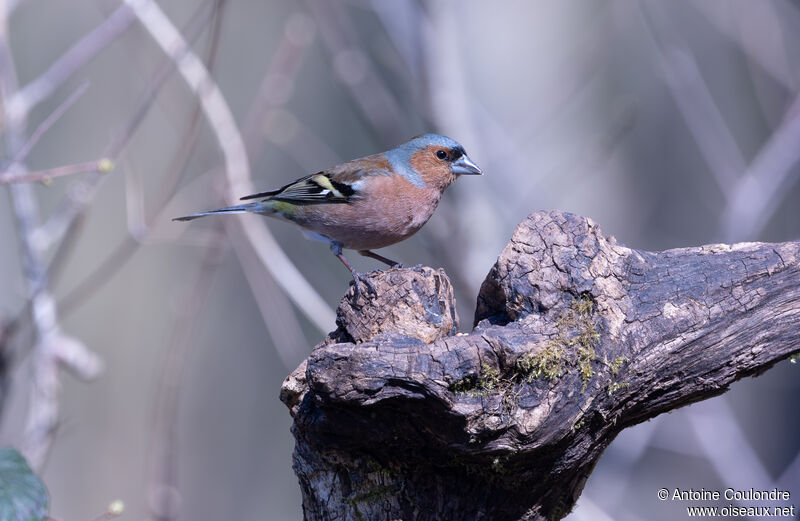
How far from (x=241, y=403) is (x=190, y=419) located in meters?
0.47

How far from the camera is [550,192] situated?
19.1ft

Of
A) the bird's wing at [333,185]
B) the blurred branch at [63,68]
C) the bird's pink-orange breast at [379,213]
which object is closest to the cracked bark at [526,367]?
the bird's pink-orange breast at [379,213]

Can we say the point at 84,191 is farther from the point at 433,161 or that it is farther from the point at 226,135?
the point at 433,161

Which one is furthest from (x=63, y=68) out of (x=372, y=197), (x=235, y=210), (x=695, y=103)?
(x=695, y=103)

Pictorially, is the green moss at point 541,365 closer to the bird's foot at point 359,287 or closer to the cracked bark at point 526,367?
the cracked bark at point 526,367

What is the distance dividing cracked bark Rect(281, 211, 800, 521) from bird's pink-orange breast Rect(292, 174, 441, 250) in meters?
1.41

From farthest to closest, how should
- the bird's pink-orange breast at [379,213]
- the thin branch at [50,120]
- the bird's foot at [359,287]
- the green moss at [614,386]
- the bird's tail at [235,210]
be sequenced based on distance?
the bird's tail at [235,210] → the bird's pink-orange breast at [379,213] → the thin branch at [50,120] → the bird's foot at [359,287] → the green moss at [614,386]

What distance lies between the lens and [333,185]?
167 inches

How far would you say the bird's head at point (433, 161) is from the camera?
4.18 m

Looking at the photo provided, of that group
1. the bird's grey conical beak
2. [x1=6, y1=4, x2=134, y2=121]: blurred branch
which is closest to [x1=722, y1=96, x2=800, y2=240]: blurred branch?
the bird's grey conical beak

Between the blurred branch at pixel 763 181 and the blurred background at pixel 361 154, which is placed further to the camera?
the blurred background at pixel 361 154

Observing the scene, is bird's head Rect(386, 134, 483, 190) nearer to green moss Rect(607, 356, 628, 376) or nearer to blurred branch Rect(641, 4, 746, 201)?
blurred branch Rect(641, 4, 746, 201)

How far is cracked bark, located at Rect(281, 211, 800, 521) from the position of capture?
6.78 feet

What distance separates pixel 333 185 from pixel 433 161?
25.6 inches
